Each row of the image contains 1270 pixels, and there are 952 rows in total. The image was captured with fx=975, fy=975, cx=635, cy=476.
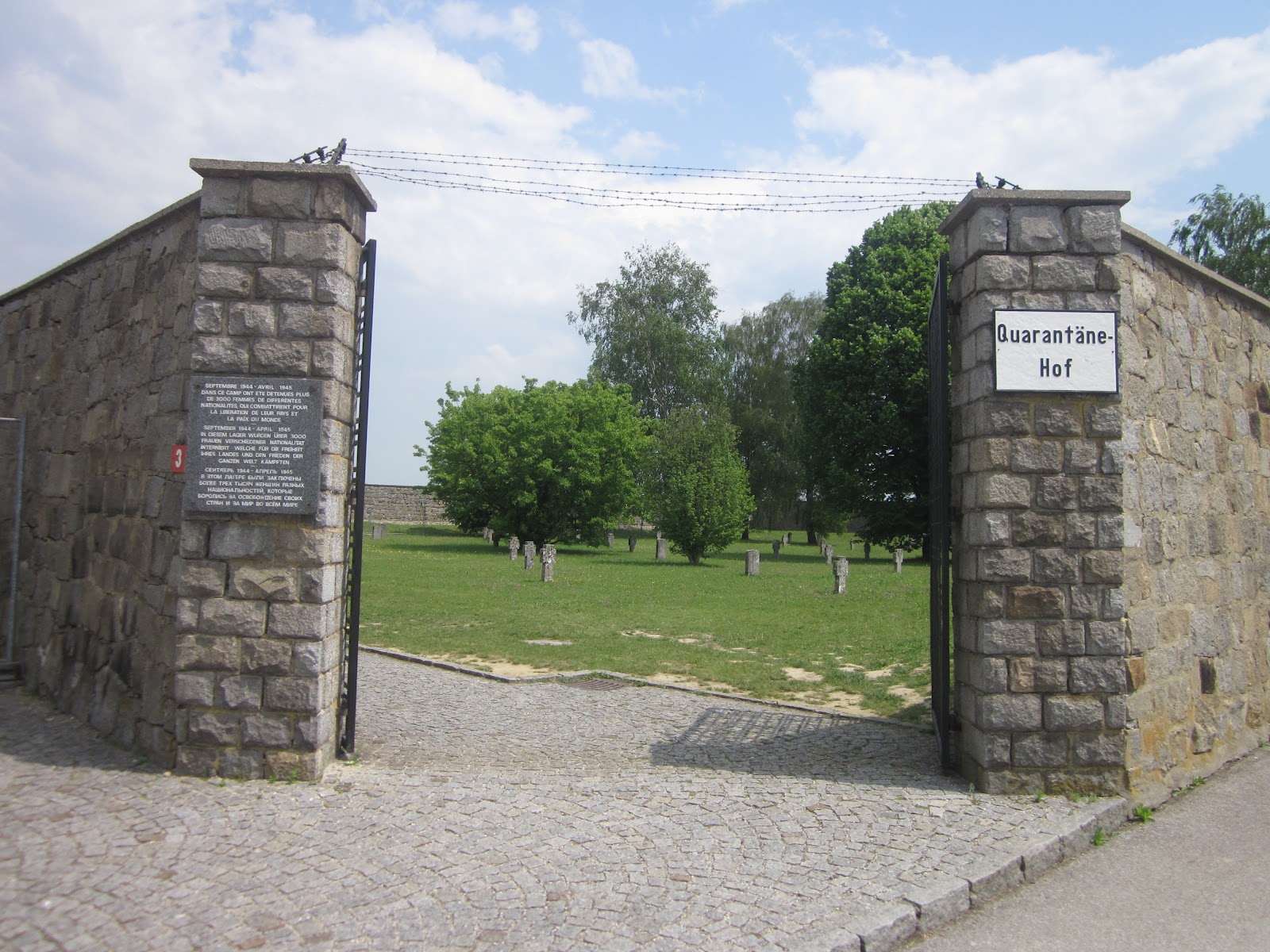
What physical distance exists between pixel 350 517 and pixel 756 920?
3.50 meters

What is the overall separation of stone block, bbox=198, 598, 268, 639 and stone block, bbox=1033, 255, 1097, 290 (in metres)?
4.87

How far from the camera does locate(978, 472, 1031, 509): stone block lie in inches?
221

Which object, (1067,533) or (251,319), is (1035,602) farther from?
(251,319)

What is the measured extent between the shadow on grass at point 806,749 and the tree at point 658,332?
35.6 m

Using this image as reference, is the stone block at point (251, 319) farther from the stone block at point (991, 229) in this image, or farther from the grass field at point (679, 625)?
the grass field at point (679, 625)

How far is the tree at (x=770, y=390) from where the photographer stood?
4444 cm

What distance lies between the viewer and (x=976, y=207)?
5.79m

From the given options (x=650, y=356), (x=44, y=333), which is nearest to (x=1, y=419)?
(x=44, y=333)

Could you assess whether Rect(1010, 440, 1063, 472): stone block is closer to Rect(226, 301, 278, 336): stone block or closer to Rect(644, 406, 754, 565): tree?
Rect(226, 301, 278, 336): stone block

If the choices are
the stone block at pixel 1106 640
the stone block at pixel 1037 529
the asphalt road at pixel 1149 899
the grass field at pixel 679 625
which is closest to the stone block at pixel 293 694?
the asphalt road at pixel 1149 899

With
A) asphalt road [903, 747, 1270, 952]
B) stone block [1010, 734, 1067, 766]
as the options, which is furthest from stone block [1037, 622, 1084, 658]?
asphalt road [903, 747, 1270, 952]

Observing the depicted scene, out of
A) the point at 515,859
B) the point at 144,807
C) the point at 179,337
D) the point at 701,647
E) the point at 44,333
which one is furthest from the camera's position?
the point at 701,647

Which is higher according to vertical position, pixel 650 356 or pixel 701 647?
pixel 650 356

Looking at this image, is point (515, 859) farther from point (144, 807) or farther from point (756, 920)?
point (144, 807)
